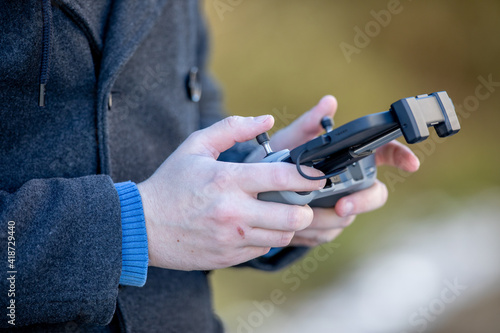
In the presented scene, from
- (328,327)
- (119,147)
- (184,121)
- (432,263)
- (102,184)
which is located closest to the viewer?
(102,184)

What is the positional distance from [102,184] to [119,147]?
20 cm

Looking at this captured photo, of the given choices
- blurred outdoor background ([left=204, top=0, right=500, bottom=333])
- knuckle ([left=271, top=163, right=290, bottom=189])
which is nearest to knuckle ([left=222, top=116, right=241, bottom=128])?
knuckle ([left=271, top=163, right=290, bottom=189])

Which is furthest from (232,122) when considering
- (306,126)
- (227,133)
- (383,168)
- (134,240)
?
(383,168)

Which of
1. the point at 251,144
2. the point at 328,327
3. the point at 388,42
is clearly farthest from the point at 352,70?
the point at 251,144

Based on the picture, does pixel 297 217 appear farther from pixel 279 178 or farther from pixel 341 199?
pixel 341 199

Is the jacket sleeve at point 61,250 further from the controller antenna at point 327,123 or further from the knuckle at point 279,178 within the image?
the controller antenna at point 327,123

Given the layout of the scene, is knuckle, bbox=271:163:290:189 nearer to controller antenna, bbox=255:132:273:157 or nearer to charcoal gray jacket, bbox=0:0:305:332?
controller antenna, bbox=255:132:273:157

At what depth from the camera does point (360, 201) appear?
1060mm

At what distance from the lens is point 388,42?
3750 mm

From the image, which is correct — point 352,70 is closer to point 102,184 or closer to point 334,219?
point 334,219

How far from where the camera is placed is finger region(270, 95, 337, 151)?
1150mm

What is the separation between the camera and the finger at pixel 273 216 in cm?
78

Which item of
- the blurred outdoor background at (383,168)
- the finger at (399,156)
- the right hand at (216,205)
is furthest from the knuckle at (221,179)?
the blurred outdoor background at (383,168)

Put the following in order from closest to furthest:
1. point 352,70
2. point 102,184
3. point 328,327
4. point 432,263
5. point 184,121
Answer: point 102,184
point 184,121
point 328,327
point 432,263
point 352,70
